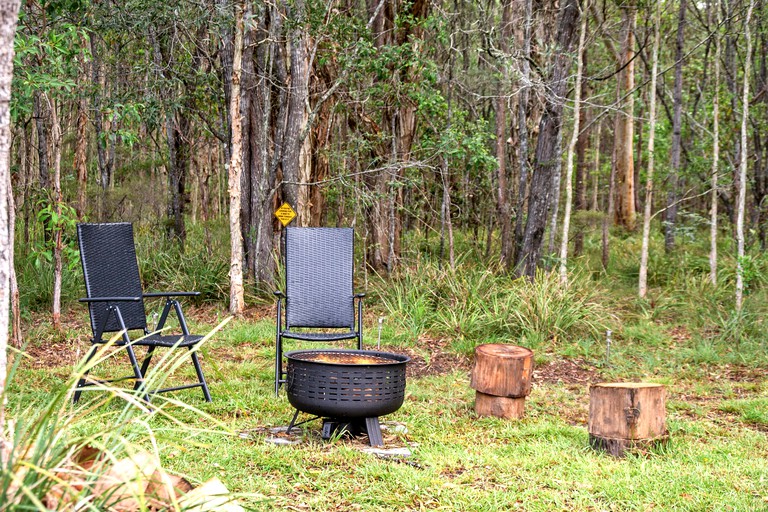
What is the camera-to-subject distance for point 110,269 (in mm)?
5273

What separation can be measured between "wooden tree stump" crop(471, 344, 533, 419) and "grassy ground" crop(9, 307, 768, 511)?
0.11 meters

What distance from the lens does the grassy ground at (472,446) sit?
3.50m

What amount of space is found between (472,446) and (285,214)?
5180 millimetres

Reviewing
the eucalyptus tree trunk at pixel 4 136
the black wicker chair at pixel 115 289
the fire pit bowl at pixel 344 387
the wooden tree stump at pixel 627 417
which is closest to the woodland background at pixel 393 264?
the eucalyptus tree trunk at pixel 4 136

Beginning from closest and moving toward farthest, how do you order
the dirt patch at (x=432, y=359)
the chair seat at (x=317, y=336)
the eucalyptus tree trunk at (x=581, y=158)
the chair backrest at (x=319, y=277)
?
the chair seat at (x=317, y=336), the chair backrest at (x=319, y=277), the dirt patch at (x=432, y=359), the eucalyptus tree trunk at (x=581, y=158)

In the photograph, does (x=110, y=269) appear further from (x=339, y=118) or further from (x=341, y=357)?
(x=339, y=118)

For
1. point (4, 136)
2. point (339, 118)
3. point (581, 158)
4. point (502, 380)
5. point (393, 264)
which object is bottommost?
point (502, 380)

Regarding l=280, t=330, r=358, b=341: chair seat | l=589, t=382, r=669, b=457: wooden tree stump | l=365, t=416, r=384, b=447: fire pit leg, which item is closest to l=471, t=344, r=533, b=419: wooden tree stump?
l=589, t=382, r=669, b=457: wooden tree stump

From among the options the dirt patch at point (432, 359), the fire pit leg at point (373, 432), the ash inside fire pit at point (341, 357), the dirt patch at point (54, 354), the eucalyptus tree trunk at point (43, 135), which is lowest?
the dirt patch at point (432, 359)

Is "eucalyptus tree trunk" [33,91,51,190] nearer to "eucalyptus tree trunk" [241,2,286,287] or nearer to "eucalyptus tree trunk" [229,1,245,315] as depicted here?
"eucalyptus tree trunk" [229,1,245,315]

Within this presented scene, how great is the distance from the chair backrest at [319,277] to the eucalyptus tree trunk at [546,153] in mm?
3997

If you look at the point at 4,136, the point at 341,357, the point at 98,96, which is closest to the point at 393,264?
the point at 98,96

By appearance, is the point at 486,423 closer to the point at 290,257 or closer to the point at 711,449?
the point at 711,449

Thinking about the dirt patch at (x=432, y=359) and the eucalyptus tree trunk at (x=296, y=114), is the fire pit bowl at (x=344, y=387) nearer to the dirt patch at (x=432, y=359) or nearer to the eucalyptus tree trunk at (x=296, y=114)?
the dirt patch at (x=432, y=359)
